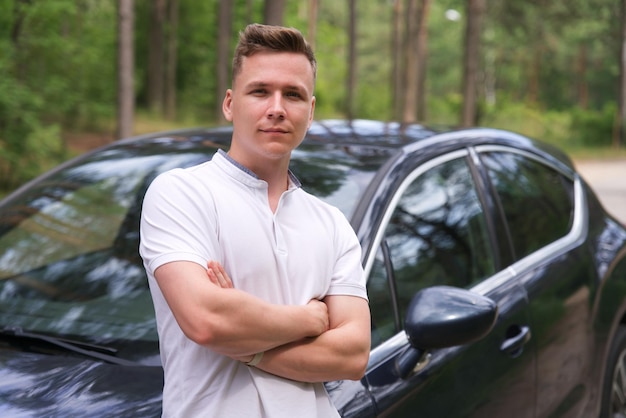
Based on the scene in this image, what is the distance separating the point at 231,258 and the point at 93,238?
1.64 meters

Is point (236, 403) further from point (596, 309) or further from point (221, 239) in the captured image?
point (596, 309)

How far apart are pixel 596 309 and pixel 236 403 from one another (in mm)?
2390

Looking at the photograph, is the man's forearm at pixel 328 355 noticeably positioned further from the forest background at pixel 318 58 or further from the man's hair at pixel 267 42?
the forest background at pixel 318 58

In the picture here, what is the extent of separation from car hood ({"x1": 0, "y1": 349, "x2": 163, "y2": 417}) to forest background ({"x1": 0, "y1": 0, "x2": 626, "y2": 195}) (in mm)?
9412

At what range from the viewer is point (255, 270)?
1796 millimetres

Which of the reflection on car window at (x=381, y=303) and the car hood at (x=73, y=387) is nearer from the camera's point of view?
the car hood at (x=73, y=387)

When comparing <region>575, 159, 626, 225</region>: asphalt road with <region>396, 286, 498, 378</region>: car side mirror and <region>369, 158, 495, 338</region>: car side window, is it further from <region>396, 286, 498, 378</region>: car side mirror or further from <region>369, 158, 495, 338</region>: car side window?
<region>396, 286, 498, 378</region>: car side mirror

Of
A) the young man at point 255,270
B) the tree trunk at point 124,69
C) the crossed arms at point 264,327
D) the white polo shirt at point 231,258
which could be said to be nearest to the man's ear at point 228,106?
the young man at point 255,270

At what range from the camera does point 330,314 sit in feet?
6.29

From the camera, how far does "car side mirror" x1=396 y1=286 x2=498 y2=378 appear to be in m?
2.43

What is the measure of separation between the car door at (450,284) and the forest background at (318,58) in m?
8.16

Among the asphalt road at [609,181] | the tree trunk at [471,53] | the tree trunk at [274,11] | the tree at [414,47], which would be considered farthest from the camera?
the tree at [414,47]

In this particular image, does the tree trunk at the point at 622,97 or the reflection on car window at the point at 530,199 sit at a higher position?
the reflection on car window at the point at 530,199

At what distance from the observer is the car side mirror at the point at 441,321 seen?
2428 mm
